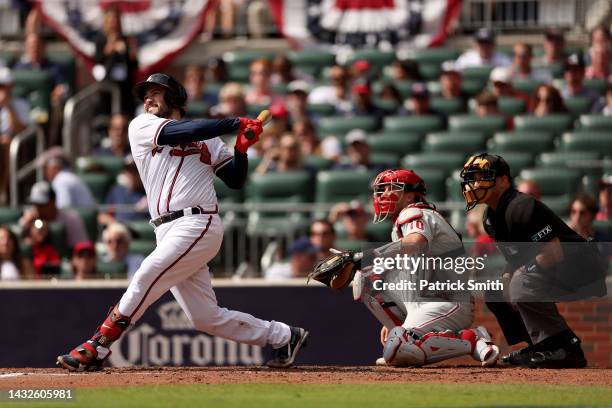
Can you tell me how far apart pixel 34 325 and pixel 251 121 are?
3910mm

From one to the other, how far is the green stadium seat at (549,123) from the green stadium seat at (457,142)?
0.48 metres

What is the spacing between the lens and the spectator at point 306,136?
46.3 ft

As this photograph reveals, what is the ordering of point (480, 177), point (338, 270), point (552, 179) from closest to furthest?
point (338, 270) < point (480, 177) < point (552, 179)

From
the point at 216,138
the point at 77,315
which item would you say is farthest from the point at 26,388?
the point at 77,315

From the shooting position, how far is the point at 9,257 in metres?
12.3

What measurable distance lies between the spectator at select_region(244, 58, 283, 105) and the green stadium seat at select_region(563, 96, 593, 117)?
3157mm

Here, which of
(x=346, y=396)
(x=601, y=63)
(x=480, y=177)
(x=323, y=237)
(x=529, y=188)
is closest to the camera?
(x=346, y=396)

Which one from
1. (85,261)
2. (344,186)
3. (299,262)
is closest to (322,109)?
(344,186)

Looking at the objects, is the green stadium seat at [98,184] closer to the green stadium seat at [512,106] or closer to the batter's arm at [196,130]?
the green stadium seat at [512,106]

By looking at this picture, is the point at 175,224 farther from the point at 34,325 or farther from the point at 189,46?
the point at 189,46

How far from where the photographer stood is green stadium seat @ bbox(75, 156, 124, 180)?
557 inches

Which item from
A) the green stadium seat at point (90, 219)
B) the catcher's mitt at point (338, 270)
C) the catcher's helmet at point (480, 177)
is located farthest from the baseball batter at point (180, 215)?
the green stadium seat at point (90, 219)

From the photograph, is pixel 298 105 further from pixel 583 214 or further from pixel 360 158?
pixel 583 214

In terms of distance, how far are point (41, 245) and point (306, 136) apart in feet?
10.1
